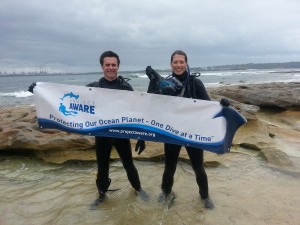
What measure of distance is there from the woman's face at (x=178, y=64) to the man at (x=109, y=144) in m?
0.75

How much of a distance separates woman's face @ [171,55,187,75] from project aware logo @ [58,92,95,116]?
133 centimetres

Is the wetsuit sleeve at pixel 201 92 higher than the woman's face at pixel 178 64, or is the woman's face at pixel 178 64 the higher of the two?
the woman's face at pixel 178 64

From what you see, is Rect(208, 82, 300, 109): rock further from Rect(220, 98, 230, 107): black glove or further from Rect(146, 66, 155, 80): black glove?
Rect(146, 66, 155, 80): black glove

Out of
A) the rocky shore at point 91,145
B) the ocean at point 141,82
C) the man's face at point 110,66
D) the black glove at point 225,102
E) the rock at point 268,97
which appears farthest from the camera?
the ocean at point 141,82

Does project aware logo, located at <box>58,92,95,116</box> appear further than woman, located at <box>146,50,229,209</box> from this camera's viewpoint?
Yes

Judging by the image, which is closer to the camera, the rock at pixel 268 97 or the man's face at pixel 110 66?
the man's face at pixel 110 66

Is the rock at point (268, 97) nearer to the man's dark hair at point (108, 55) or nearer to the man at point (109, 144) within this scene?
the man at point (109, 144)

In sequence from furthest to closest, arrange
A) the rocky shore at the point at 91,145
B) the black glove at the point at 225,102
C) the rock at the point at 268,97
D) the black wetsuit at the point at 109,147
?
the rock at the point at 268,97
the rocky shore at the point at 91,145
the black wetsuit at the point at 109,147
the black glove at the point at 225,102

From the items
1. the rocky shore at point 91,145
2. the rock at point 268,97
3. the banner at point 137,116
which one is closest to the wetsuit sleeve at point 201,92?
the banner at point 137,116

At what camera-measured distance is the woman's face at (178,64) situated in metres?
4.15

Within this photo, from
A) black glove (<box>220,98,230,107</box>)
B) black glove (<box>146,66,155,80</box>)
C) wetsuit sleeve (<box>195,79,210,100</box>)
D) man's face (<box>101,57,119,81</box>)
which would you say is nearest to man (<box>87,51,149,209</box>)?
man's face (<box>101,57,119,81</box>)

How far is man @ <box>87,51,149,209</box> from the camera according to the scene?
→ 4.30 m

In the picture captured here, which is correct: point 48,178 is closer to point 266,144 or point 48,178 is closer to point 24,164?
point 24,164

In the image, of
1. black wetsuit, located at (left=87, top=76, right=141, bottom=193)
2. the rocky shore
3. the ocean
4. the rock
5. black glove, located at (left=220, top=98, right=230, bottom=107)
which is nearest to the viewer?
black glove, located at (left=220, top=98, right=230, bottom=107)
